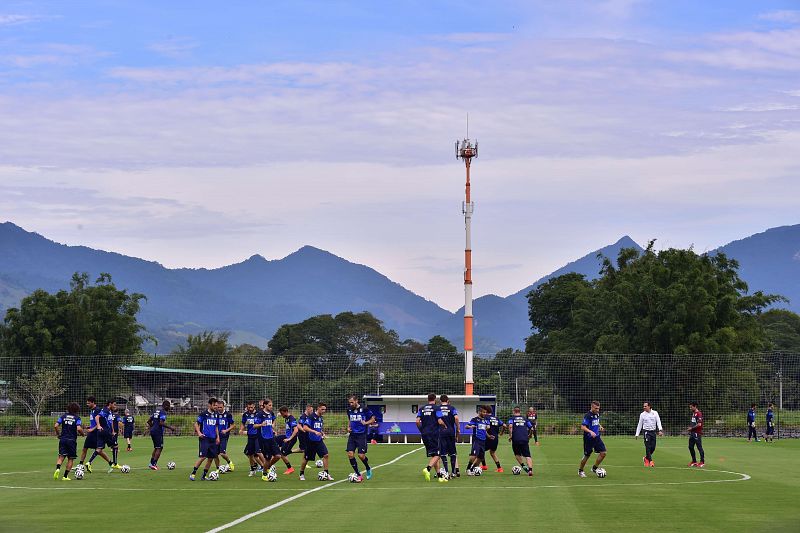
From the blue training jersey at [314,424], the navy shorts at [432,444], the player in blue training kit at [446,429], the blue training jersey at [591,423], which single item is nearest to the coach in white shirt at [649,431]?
the blue training jersey at [591,423]

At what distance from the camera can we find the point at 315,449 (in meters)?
28.4

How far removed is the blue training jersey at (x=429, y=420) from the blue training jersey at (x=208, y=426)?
4.86 meters

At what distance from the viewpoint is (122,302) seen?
3241 inches

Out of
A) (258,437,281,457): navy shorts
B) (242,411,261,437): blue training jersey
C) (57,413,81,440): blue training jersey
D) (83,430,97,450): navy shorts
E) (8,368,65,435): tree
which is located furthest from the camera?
(8,368,65,435): tree

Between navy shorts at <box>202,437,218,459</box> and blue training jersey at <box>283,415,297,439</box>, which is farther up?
blue training jersey at <box>283,415,297,439</box>

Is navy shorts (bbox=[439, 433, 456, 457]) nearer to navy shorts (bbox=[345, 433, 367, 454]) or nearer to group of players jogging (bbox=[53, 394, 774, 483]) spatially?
group of players jogging (bbox=[53, 394, 774, 483])

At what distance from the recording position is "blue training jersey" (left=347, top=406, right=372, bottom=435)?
28281 millimetres

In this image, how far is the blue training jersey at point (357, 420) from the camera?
92.8ft

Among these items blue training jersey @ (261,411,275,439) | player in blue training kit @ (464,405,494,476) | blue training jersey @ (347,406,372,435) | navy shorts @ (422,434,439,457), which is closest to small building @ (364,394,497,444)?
player in blue training kit @ (464,405,494,476)

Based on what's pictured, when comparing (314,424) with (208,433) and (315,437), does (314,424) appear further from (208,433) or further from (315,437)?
(208,433)

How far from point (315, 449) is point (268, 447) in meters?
1.32

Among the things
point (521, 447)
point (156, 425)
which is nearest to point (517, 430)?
point (521, 447)

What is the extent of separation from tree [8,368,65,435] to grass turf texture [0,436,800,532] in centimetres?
2966

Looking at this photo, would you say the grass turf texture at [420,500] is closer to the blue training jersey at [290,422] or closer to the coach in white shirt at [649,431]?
the coach in white shirt at [649,431]
